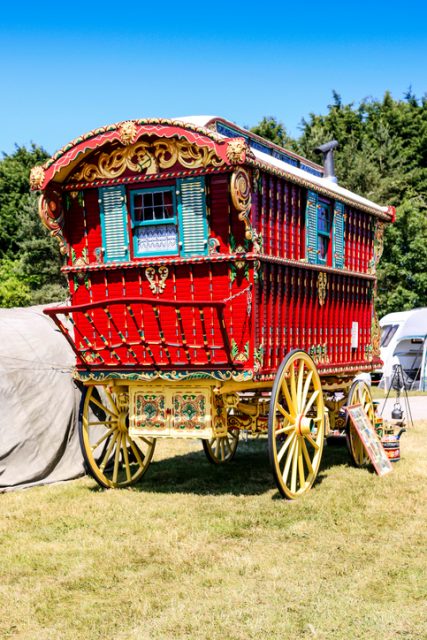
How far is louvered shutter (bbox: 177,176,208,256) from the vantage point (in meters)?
8.00

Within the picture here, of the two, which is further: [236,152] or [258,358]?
[258,358]

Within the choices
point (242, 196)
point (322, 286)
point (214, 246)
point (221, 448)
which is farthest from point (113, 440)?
point (242, 196)

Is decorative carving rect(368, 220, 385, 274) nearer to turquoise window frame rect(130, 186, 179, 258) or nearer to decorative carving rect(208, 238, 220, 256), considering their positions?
decorative carving rect(208, 238, 220, 256)


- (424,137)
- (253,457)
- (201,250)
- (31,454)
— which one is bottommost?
(253,457)

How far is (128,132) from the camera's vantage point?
7.89 metres

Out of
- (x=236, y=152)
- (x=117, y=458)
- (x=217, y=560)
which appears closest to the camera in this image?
(x=217, y=560)

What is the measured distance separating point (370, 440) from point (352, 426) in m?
0.45

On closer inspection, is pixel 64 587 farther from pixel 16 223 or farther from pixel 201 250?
pixel 16 223

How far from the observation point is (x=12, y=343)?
1045 centimetres

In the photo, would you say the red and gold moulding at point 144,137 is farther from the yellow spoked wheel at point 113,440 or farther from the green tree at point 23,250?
the green tree at point 23,250

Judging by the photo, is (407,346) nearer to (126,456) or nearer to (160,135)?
(126,456)

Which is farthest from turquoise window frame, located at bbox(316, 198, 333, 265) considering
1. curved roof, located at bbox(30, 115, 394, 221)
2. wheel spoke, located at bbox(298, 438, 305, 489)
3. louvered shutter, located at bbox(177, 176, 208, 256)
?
wheel spoke, located at bbox(298, 438, 305, 489)

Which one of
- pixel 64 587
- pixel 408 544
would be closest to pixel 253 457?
pixel 408 544

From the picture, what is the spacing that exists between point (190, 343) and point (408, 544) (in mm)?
3007
